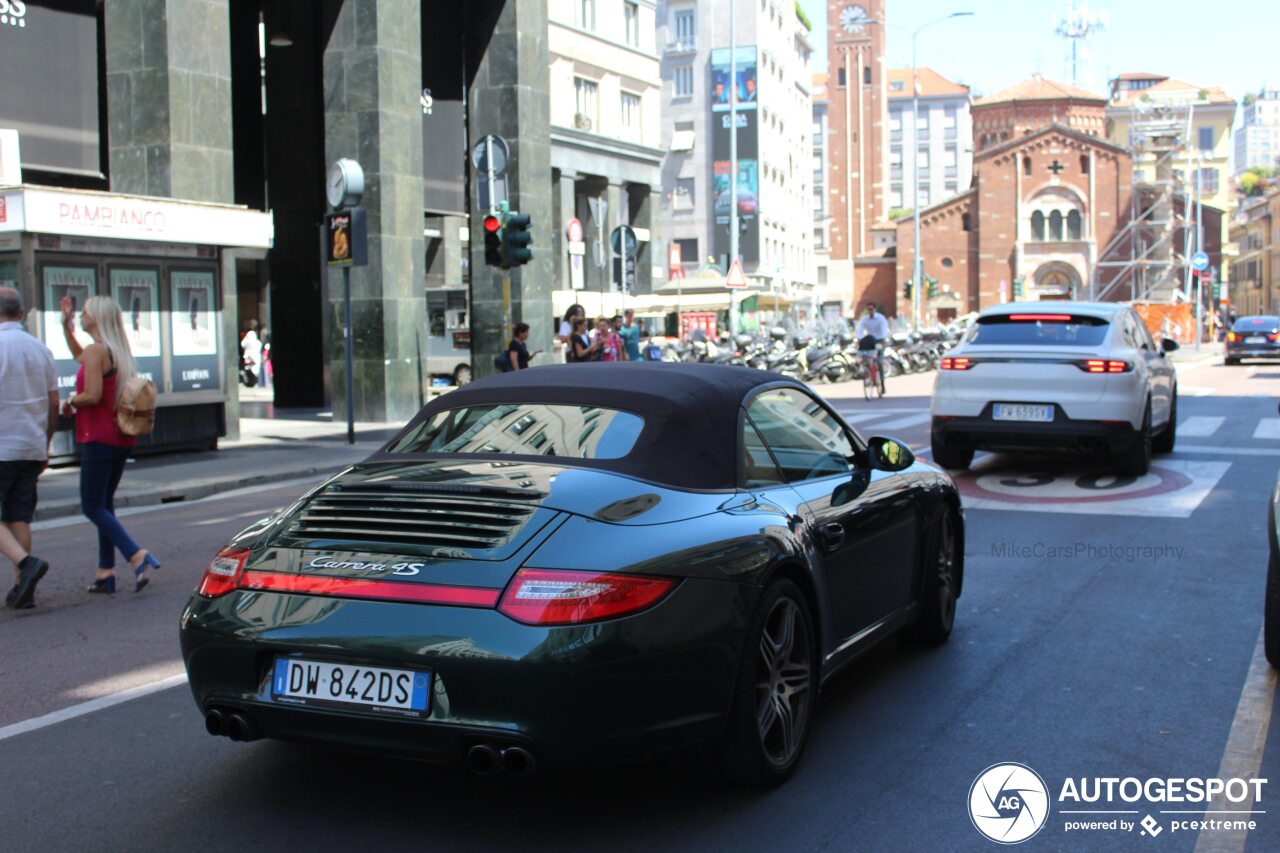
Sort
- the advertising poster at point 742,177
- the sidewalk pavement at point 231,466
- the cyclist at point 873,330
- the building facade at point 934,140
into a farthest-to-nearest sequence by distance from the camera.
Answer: the building facade at point 934,140
the advertising poster at point 742,177
the cyclist at point 873,330
the sidewalk pavement at point 231,466

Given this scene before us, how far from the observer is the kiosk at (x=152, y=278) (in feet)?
48.7

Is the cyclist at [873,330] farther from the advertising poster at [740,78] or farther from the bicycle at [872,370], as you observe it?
the advertising poster at [740,78]

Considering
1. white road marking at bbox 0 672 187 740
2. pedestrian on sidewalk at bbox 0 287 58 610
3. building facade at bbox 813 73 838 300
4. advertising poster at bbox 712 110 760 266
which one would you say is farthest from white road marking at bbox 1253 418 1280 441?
building facade at bbox 813 73 838 300

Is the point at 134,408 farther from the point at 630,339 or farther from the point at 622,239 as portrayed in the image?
the point at 630,339

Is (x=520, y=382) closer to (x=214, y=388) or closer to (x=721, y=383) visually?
(x=721, y=383)

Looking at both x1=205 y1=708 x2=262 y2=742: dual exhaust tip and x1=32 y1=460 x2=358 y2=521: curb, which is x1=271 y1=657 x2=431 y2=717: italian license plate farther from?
x1=32 y1=460 x2=358 y2=521: curb

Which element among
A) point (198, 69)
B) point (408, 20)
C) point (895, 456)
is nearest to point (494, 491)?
point (895, 456)

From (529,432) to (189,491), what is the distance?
9784mm

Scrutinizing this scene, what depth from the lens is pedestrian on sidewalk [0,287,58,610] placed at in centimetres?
730

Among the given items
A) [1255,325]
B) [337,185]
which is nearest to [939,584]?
[337,185]

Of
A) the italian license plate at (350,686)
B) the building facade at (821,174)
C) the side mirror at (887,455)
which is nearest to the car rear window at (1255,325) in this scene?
the side mirror at (887,455)

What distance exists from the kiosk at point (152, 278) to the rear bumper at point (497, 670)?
12.1 m

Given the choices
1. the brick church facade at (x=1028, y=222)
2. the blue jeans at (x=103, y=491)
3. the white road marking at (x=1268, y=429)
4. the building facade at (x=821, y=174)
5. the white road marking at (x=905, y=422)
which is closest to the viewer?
the blue jeans at (x=103, y=491)

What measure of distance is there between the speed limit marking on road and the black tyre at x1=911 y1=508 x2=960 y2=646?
4504 mm
